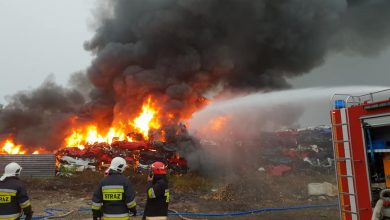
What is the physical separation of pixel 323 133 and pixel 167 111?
9.60m

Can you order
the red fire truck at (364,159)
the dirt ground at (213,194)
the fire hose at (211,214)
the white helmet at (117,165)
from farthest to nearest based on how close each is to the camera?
the dirt ground at (213,194) < the fire hose at (211,214) < the white helmet at (117,165) < the red fire truck at (364,159)

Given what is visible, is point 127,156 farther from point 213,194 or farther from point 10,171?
point 10,171

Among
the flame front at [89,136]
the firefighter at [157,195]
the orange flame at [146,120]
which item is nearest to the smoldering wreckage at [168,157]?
the orange flame at [146,120]

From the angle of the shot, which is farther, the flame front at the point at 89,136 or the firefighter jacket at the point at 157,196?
the flame front at the point at 89,136

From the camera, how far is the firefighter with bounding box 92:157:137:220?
4777 mm

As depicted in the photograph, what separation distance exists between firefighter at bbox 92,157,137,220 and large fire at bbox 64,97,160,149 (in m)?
13.3

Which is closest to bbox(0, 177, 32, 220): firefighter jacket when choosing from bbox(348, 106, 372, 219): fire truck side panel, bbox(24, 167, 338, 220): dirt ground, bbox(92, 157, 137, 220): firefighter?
bbox(92, 157, 137, 220): firefighter

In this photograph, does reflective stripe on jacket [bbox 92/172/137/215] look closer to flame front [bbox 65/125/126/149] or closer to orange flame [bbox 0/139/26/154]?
flame front [bbox 65/125/126/149]

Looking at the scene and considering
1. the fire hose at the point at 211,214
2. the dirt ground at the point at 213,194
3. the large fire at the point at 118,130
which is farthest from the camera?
the large fire at the point at 118,130

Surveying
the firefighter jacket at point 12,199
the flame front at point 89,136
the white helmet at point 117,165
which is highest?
the flame front at point 89,136

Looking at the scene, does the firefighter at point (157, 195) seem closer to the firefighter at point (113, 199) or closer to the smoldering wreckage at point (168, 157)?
the firefighter at point (113, 199)

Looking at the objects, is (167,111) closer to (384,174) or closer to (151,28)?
(151,28)

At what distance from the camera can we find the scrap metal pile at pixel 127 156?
1505cm

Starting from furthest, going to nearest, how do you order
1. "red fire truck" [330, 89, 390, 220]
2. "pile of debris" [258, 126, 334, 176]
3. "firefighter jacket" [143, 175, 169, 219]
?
"pile of debris" [258, 126, 334, 176], "firefighter jacket" [143, 175, 169, 219], "red fire truck" [330, 89, 390, 220]
